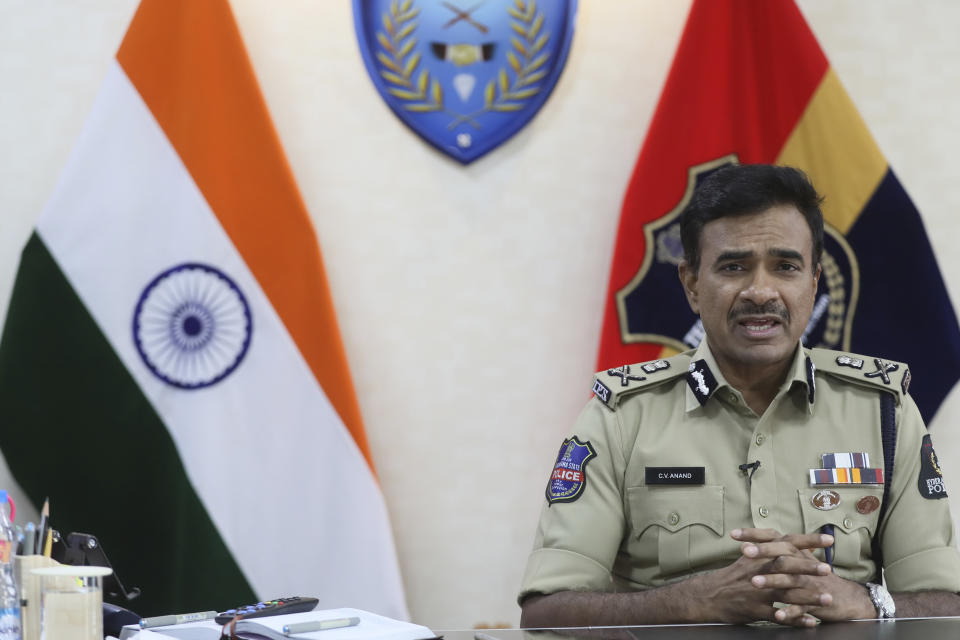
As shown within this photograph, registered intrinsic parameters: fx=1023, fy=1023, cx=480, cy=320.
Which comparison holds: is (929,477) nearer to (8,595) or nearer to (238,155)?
(8,595)

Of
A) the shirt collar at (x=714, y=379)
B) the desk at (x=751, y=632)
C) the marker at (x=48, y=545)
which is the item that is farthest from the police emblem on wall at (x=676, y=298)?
the marker at (x=48, y=545)

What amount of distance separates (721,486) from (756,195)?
0.52 meters

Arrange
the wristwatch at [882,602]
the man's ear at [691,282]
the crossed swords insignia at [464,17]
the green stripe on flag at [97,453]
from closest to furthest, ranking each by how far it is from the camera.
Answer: the wristwatch at [882,602] → the man's ear at [691,282] → the green stripe on flag at [97,453] → the crossed swords insignia at [464,17]

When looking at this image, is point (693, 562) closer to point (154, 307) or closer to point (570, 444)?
point (570, 444)

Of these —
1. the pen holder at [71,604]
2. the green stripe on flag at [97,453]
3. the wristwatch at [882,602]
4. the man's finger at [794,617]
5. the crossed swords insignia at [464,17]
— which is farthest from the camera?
the crossed swords insignia at [464,17]

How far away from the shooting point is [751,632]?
141 centimetres

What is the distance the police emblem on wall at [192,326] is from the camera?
7.79ft

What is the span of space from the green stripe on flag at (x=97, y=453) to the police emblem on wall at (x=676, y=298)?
3.69 feet

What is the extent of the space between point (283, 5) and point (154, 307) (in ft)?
2.72

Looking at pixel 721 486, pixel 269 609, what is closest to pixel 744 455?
pixel 721 486

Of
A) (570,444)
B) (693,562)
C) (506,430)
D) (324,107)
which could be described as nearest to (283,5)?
(324,107)

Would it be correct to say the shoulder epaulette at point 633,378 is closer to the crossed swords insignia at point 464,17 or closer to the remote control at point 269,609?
the remote control at point 269,609

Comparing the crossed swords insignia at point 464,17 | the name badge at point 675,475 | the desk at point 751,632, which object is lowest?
the desk at point 751,632

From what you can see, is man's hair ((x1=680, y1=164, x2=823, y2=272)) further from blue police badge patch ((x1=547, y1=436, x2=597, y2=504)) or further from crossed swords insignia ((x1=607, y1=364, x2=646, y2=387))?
blue police badge patch ((x1=547, y1=436, x2=597, y2=504))
